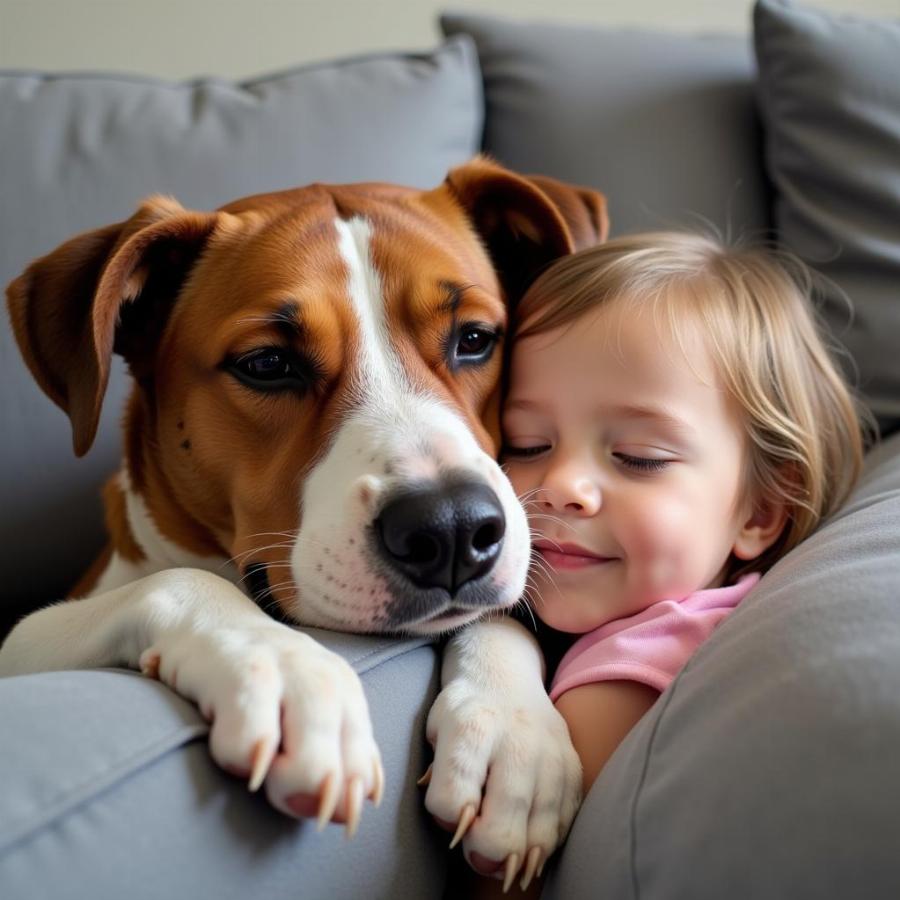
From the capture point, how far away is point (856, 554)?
1.02 m

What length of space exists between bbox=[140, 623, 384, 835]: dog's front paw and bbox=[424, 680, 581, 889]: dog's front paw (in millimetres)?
135

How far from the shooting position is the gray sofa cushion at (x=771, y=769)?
26.6 inches

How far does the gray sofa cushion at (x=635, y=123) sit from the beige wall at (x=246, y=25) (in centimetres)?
83

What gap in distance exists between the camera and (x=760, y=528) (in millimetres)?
1456

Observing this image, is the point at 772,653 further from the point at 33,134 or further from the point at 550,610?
the point at 33,134

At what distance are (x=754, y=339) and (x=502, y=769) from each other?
2.63ft

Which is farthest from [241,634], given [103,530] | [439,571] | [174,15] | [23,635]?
[174,15]

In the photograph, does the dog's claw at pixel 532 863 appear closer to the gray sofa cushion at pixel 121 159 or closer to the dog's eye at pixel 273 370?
the dog's eye at pixel 273 370

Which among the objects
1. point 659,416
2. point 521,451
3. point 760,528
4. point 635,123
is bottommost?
point 760,528

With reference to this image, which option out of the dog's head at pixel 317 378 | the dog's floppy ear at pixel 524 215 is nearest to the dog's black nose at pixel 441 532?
the dog's head at pixel 317 378

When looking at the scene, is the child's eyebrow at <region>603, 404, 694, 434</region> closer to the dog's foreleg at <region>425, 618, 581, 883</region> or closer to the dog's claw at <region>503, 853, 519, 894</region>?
the dog's foreleg at <region>425, 618, 581, 883</region>

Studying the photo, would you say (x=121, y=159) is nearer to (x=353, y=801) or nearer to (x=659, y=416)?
(x=659, y=416)

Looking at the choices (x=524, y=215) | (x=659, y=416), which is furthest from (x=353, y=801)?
(x=524, y=215)

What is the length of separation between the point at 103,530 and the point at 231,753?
1256 millimetres
